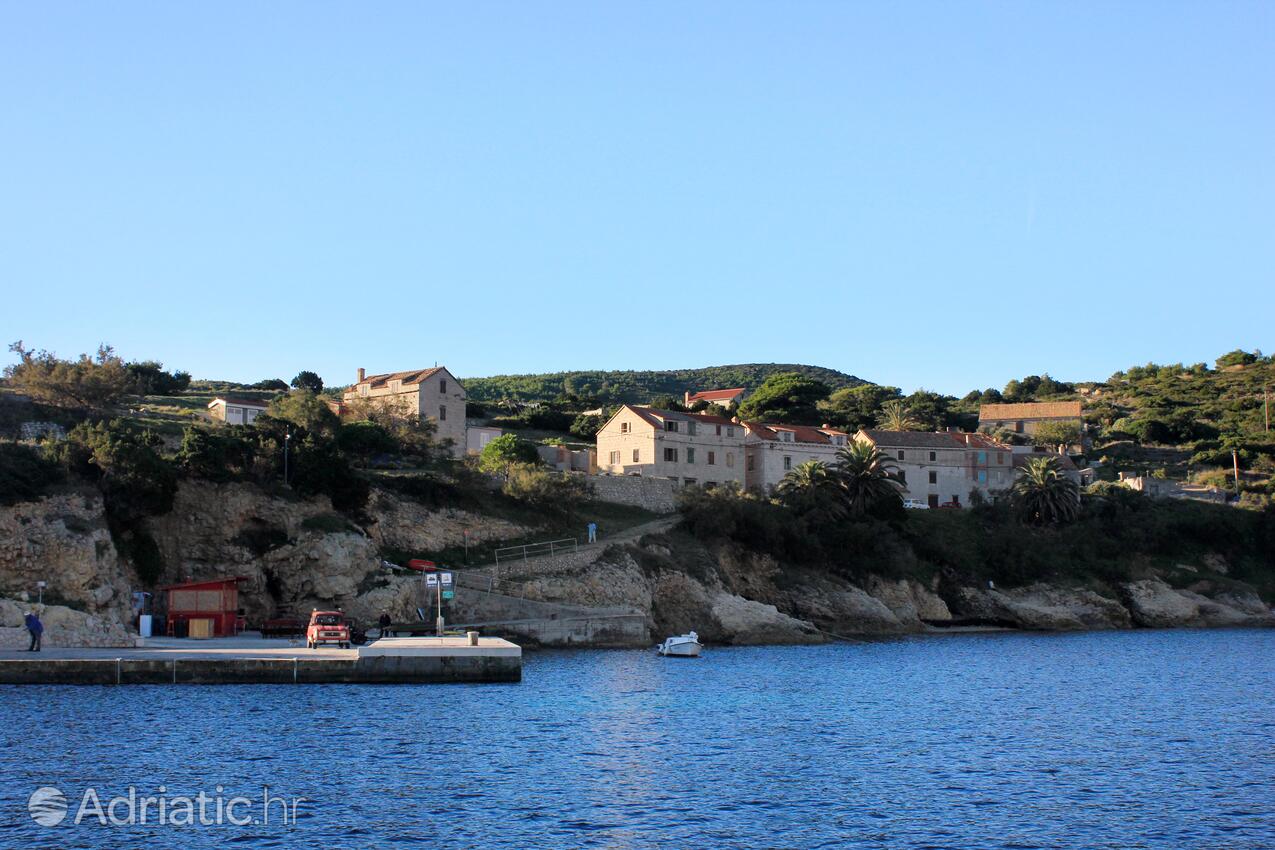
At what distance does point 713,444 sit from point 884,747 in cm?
5851

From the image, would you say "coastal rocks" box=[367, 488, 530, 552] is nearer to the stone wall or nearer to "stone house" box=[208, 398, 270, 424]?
the stone wall

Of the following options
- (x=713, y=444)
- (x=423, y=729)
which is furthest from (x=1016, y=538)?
(x=423, y=729)

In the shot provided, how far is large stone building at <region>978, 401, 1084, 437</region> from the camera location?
147 metres

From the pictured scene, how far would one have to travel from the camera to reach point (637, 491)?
83.1 m

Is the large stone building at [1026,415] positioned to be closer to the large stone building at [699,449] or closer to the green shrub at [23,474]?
the large stone building at [699,449]

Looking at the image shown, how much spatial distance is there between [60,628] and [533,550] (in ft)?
92.1

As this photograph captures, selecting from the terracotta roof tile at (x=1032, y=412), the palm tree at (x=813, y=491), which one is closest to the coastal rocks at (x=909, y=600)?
the palm tree at (x=813, y=491)

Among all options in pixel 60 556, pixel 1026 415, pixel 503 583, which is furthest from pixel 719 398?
pixel 60 556

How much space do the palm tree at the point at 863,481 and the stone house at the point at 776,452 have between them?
6570mm

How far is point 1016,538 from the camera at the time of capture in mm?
86438

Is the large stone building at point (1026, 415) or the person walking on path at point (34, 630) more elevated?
the large stone building at point (1026, 415)

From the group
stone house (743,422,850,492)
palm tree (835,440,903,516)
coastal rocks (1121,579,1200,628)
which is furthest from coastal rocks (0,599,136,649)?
coastal rocks (1121,579,1200,628)

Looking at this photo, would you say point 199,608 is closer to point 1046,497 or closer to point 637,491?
point 637,491

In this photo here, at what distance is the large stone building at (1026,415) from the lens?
146750mm
